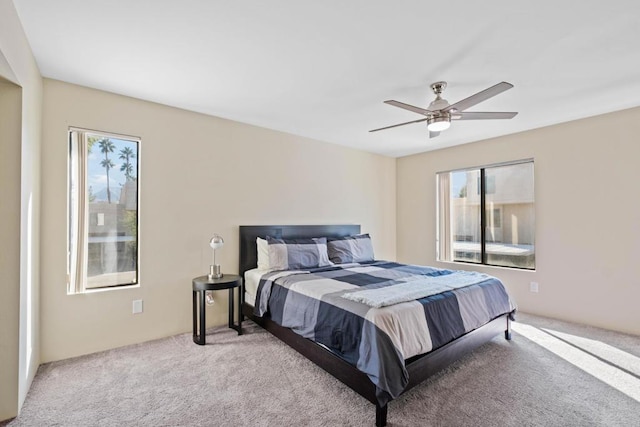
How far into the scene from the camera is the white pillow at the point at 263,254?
341 cm

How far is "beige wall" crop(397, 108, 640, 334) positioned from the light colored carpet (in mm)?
638

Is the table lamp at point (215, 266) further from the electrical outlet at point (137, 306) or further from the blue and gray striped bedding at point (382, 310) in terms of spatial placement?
the electrical outlet at point (137, 306)

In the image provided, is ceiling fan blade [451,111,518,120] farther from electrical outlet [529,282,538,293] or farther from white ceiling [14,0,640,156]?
electrical outlet [529,282,538,293]

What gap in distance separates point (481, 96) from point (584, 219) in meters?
2.48

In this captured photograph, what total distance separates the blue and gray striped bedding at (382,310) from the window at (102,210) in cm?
138

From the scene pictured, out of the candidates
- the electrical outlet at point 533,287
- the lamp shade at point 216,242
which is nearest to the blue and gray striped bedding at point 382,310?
the lamp shade at point 216,242

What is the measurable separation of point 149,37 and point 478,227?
15.1ft

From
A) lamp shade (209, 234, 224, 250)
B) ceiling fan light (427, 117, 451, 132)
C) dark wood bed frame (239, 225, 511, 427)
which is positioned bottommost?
dark wood bed frame (239, 225, 511, 427)

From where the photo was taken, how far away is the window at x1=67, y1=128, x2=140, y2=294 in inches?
104

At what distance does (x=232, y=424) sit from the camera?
1796 mm

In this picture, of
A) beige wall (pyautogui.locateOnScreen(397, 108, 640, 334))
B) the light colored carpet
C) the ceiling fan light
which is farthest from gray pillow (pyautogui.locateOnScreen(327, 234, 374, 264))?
the ceiling fan light

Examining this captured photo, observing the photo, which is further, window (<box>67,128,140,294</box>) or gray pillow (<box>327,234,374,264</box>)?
gray pillow (<box>327,234,374,264</box>)

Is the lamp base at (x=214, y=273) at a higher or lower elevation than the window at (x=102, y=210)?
lower

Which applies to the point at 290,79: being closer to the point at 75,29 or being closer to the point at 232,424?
the point at 75,29
